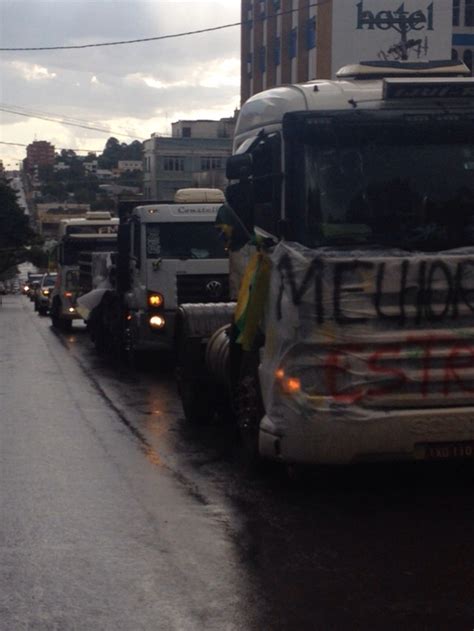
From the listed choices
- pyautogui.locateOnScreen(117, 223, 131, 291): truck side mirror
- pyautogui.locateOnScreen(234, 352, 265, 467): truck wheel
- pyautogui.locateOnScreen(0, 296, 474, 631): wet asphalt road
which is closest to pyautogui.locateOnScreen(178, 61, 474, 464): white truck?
pyautogui.locateOnScreen(234, 352, 265, 467): truck wheel

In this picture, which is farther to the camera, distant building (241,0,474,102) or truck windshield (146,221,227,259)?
distant building (241,0,474,102)

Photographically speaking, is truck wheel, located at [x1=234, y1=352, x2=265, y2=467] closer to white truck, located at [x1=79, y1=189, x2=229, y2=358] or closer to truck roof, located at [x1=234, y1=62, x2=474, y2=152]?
truck roof, located at [x1=234, y1=62, x2=474, y2=152]

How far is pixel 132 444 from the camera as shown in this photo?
11.4 m

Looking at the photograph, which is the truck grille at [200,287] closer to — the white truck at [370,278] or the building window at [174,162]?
the white truck at [370,278]

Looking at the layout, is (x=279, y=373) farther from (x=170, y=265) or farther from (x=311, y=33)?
(x=311, y=33)

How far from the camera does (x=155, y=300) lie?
60.0 feet

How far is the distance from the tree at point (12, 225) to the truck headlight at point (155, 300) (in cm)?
6960

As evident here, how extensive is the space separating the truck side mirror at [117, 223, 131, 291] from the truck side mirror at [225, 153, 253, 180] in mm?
10923

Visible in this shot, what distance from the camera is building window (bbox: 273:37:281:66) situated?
2522 inches

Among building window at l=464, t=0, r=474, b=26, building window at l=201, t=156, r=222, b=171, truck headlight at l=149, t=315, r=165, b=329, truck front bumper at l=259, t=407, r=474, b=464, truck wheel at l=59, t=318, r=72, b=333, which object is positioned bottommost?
truck wheel at l=59, t=318, r=72, b=333

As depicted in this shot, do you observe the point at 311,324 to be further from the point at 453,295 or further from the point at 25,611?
the point at 25,611

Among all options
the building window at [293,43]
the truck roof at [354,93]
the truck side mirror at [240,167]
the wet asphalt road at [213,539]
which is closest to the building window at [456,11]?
the building window at [293,43]

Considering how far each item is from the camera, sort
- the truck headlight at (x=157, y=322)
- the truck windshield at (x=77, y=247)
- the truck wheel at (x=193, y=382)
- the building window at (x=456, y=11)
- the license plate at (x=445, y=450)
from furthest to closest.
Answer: the building window at (x=456, y=11) < the truck windshield at (x=77, y=247) < the truck headlight at (x=157, y=322) < the truck wheel at (x=193, y=382) < the license plate at (x=445, y=450)

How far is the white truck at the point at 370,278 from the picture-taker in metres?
7.88
